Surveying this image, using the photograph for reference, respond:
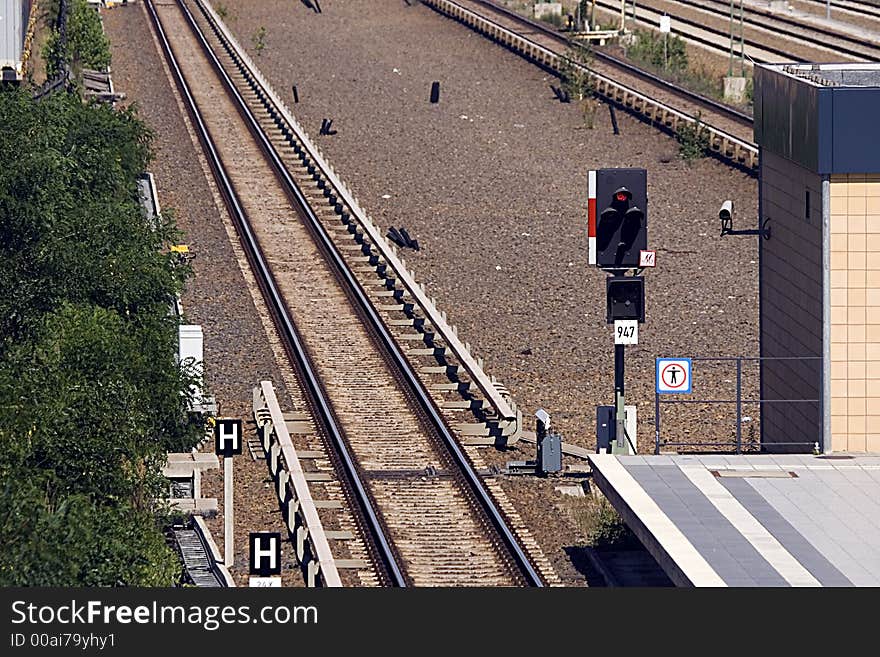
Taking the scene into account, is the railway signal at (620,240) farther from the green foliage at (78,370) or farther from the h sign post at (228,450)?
the green foliage at (78,370)

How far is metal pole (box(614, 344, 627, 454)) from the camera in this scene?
21516 millimetres

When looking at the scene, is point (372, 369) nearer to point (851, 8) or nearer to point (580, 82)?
point (580, 82)

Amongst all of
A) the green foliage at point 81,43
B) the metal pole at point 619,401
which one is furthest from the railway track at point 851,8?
the metal pole at point 619,401

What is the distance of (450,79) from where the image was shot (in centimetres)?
5969

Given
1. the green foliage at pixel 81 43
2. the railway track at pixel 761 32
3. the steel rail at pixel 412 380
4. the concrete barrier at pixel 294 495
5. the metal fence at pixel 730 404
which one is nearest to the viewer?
the concrete barrier at pixel 294 495

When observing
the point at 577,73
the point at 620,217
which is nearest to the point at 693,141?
the point at 577,73

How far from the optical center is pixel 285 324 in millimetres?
31859

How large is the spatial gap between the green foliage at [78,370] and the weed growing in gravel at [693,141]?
705 inches

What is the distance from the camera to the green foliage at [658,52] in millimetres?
62875

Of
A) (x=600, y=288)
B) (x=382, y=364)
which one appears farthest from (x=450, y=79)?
(x=382, y=364)

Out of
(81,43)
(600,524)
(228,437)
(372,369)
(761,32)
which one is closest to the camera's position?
(228,437)

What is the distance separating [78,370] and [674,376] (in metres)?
6.34

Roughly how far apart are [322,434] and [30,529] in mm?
11342

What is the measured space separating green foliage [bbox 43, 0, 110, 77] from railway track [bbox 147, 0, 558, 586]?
5.93 metres
